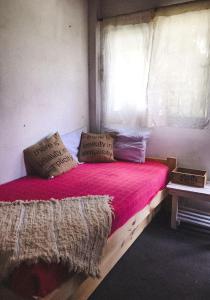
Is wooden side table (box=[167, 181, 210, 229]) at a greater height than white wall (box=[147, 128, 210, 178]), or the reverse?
white wall (box=[147, 128, 210, 178])

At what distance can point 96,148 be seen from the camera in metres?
2.90

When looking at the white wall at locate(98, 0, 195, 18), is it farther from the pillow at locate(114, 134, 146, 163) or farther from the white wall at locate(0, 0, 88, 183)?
the pillow at locate(114, 134, 146, 163)

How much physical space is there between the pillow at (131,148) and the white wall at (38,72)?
2.00 ft

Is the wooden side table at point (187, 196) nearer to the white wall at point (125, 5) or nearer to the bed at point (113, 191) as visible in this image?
the bed at point (113, 191)

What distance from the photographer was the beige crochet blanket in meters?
1.23

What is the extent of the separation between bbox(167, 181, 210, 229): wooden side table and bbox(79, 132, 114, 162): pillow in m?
0.76

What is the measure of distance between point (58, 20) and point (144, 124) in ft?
4.76

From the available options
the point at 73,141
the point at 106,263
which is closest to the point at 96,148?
the point at 73,141

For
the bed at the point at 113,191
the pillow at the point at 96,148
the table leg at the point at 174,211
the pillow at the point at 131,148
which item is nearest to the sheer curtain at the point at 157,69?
the pillow at the point at 131,148

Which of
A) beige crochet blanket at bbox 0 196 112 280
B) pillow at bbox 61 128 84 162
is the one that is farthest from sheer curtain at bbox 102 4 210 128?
beige crochet blanket at bbox 0 196 112 280

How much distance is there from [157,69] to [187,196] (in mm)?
1381

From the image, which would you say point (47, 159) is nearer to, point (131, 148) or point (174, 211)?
point (131, 148)

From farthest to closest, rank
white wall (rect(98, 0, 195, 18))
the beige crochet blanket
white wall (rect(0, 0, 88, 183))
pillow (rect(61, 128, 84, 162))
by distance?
pillow (rect(61, 128, 84, 162))
white wall (rect(98, 0, 195, 18))
white wall (rect(0, 0, 88, 183))
the beige crochet blanket

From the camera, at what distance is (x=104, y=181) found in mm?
2248
